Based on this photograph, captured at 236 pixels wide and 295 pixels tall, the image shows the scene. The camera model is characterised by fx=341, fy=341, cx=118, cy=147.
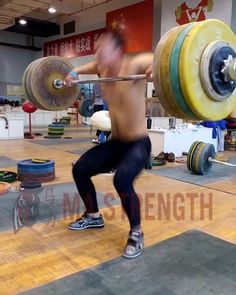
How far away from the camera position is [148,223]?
7.80 feet

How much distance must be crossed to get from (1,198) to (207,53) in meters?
2.05

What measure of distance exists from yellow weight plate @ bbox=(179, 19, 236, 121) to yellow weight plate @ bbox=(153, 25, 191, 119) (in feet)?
0.23

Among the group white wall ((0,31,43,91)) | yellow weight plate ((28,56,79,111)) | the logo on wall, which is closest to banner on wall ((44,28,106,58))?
white wall ((0,31,43,91))

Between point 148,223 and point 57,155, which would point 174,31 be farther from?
point 57,155

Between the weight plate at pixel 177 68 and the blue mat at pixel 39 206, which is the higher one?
the weight plate at pixel 177 68

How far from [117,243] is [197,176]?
204cm

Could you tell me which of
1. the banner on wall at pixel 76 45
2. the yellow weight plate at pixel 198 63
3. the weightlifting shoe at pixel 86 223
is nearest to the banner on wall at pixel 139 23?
the banner on wall at pixel 76 45

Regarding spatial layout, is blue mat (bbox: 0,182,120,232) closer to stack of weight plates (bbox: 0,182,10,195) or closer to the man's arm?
stack of weight plates (bbox: 0,182,10,195)

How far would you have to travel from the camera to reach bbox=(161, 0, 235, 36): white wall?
6.78 meters

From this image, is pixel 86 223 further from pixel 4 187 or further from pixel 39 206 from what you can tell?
pixel 4 187

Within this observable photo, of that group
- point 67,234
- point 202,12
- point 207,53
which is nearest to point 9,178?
point 67,234

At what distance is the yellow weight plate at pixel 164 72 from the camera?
1590mm

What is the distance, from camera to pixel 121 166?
177cm

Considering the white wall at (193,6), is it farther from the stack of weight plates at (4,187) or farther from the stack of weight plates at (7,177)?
the stack of weight plates at (4,187)
